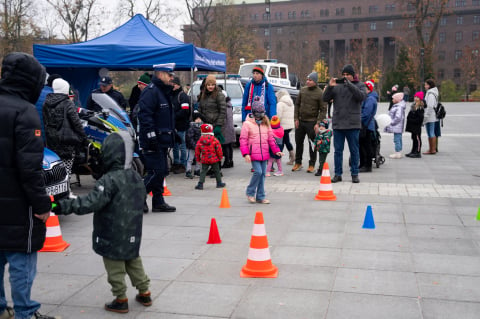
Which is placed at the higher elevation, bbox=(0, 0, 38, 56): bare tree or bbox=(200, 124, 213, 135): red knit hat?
bbox=(0, 0, 38, 56): bare tree

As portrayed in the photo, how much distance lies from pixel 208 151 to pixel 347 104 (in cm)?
275

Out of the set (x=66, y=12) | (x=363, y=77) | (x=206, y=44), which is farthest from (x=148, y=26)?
(x=363, y=77)

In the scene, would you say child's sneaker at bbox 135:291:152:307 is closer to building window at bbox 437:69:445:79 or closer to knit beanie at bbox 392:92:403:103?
knit beanie at bbox 392:92:403:103

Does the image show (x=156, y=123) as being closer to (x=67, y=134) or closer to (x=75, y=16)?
(x=67, y=134)

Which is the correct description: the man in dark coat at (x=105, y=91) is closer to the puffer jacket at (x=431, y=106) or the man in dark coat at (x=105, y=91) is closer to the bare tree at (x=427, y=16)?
the puffer jacket at (x=431, y=106)

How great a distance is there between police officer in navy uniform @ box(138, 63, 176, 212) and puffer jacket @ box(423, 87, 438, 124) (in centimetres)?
880

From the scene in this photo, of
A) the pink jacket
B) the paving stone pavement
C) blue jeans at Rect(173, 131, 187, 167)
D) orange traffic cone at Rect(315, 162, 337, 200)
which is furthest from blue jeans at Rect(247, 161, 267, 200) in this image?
blue jeans at Rect(173, 131, 187, 167)

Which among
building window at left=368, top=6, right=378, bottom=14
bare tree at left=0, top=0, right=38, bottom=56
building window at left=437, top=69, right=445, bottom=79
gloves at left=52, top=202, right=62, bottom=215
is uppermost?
building window at left=368, top=6, right=378, bottom=14

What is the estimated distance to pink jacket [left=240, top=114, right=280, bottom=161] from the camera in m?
8.11

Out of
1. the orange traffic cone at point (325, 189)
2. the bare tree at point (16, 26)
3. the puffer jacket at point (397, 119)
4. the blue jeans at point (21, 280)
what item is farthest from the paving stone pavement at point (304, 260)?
the bare tree at point (16, 26)

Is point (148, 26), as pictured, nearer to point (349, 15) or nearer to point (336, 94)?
point (336, 94)

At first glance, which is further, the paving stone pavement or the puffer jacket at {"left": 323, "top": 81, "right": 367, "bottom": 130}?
the puffer jacket at {"left": 323, "top": 81, "right": 367, "bottom": 130}

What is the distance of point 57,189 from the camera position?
273 inches

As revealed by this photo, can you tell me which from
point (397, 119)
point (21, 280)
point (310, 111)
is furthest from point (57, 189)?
point (397, 119)
